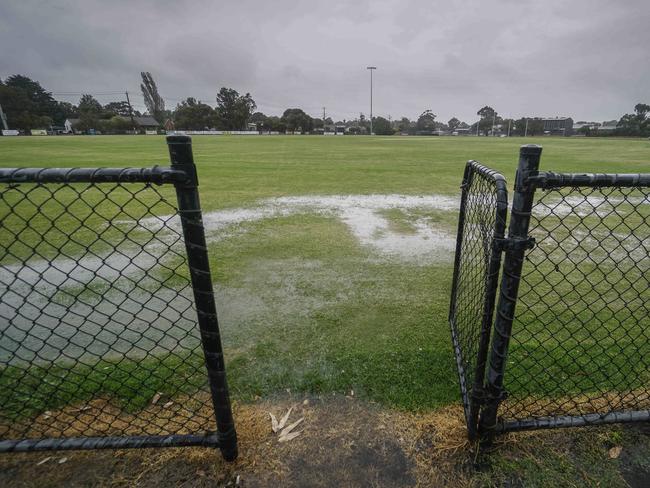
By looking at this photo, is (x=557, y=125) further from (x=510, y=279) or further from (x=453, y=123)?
(x=510, y=279)

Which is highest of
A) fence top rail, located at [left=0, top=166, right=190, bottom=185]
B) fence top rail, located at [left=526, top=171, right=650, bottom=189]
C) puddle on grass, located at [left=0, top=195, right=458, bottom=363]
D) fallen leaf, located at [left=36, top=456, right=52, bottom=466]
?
fence top rail, located at [left=0, top=166, right=190, bottom=185]

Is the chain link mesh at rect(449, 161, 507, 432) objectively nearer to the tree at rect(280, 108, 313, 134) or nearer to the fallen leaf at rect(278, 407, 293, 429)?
the fallen leaf at rect(278, 407, 293, 429)

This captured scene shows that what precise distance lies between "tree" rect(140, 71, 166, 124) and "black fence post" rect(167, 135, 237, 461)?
10746 centimetres

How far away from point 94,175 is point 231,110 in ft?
326

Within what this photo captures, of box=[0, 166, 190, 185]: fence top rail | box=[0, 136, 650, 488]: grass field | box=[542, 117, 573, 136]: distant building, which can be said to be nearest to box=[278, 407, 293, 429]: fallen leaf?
box=[0, 136, 650, 488]: grass field

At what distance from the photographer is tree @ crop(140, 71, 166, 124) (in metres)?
91.2

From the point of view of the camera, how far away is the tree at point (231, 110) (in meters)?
91.1

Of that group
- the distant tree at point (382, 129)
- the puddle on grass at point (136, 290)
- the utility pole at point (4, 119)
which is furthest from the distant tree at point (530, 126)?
the utility pole at point (4, 119)

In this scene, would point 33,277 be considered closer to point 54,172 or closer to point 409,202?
point 54,172

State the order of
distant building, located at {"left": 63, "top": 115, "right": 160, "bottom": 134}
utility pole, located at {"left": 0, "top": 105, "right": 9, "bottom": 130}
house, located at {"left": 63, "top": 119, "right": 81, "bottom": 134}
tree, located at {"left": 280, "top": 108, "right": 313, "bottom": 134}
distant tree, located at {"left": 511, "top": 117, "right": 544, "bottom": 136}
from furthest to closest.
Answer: distant tree, located at {"left": 511, "top": 117, "right": 544, "bottom": 136}
tree, located at {"left": 280, "top": 108, "right": 313, "bottom": 134}
house, located at {"left": 63, "top": 119, "right": 81, "bottom": 134}
distant building, located at {"left": 63, "top": 115, "right": 160, "bottom": 134}
utility pole, located at {"left": 0, "top": 105, "right": 9, "bottom": 130}

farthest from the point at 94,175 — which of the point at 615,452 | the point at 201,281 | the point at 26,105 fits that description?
the point at 26,105

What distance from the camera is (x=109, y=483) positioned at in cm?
197

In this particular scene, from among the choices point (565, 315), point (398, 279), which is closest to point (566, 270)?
point (565, 315)

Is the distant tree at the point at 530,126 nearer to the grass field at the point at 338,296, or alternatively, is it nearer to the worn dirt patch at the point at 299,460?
the grass field at the point at 338,296
